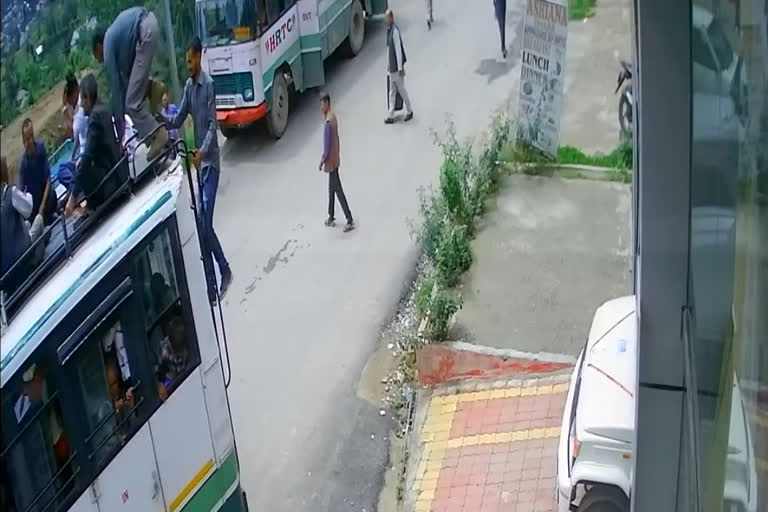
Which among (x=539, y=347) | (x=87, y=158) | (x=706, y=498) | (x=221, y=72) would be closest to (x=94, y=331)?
(x=87, y=158)

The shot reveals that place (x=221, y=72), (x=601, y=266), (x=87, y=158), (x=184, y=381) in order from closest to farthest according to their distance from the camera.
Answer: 1. (x=87, y=158)
2. (x=184, y=381)
3. (x=601, y=266)
4. (x=221, y=72)

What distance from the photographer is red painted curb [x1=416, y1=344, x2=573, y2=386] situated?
9.52 m

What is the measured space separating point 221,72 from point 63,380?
28.7ft

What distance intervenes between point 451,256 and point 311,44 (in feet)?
17.2

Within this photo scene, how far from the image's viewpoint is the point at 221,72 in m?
13.8

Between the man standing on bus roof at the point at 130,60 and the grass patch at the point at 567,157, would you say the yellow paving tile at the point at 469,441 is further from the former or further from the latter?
the grass patch at the point at 567,157

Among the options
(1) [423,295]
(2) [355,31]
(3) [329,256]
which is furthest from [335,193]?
(2) [355,31]

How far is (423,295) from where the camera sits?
1027cm

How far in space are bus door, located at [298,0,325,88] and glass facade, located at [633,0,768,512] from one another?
10125mm

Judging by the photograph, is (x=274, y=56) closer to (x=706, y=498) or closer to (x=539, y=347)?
(x=539, y=347)

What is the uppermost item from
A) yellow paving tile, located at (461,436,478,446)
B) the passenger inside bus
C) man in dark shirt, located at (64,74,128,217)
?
man in dark shirt, located at (64,74,128,217)

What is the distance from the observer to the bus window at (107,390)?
18.4ft

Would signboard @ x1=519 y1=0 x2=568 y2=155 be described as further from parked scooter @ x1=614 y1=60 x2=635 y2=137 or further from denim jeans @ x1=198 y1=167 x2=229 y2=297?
denim jeans @ x1=198 y1=167 x2=229 y2=297

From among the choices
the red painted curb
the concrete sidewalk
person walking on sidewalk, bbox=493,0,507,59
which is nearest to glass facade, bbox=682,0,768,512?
the red painted curb
